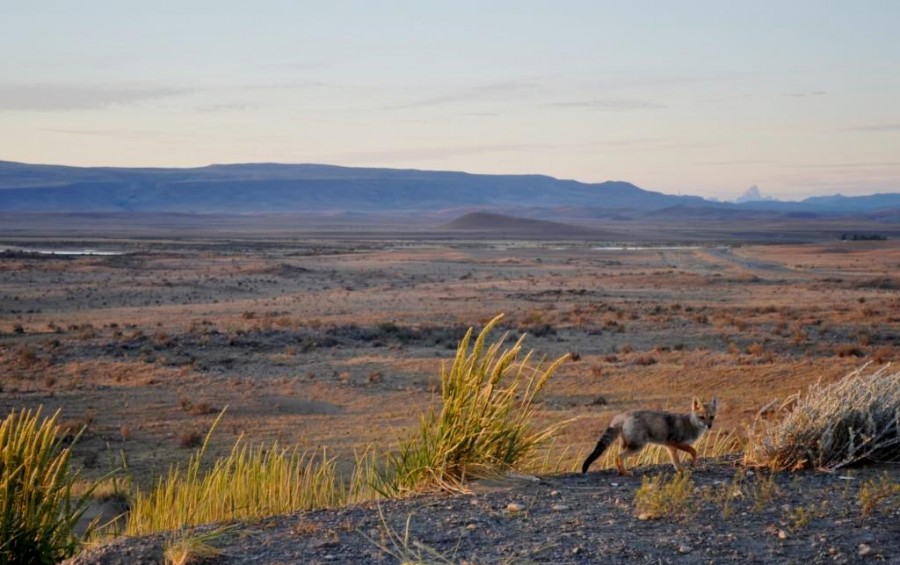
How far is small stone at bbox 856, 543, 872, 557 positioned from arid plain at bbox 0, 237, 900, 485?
18.1 feet

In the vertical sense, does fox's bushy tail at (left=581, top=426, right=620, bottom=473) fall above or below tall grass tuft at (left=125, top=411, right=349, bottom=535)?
above

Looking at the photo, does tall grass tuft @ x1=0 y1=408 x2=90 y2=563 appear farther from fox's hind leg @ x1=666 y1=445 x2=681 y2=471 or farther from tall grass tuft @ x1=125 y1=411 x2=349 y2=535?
fox's hind leg @ x1=666 y1=445 x2=681 y2=471

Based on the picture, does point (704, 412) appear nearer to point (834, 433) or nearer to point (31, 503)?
point (834, 433)

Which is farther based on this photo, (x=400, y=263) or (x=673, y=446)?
(x=400, y=263)

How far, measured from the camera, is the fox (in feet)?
25.6

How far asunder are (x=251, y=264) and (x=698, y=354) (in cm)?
4698

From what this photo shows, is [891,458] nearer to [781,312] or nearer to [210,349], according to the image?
[210,349]

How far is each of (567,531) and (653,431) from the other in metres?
2.00

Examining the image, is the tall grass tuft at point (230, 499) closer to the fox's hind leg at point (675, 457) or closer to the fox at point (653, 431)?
the fox at point (653, 431)

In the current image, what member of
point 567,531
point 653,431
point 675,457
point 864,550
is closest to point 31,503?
point 567,531

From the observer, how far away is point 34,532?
700 centimetres

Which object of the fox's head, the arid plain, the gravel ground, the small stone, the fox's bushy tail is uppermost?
the fox's head

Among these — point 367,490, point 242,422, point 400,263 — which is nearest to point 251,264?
point 400,263

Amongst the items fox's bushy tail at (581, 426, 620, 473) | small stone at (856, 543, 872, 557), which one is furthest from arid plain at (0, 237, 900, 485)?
small stone at (856, 543, 872, 557)
